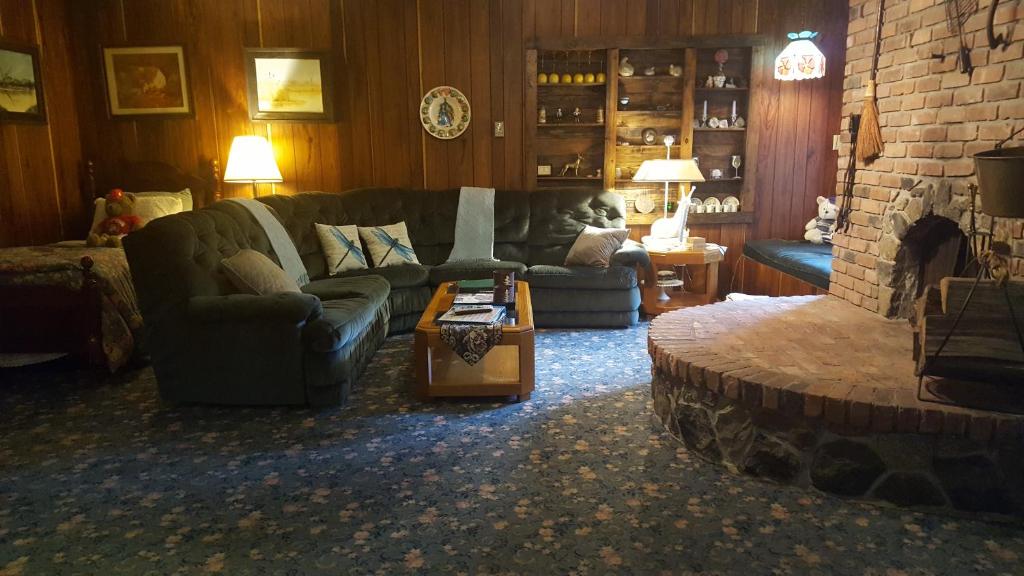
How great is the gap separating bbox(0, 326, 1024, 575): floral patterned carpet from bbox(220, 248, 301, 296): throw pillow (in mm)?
605

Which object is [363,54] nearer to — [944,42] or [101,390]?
[101,390]

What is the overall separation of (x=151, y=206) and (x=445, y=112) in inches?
90.2

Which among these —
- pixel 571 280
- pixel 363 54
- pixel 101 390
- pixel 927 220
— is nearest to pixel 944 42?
pixel 927 220

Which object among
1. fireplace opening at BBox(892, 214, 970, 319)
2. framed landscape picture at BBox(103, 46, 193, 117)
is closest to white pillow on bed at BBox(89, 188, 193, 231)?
framed landscape picture at BBox(103, 46, 193, 117)

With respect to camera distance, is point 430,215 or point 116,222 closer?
point 116,222

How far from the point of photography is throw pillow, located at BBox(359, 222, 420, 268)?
192 inches

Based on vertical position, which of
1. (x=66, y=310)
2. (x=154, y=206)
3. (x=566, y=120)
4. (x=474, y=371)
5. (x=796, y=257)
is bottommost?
(x=474, y=371)

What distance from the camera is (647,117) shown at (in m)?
5.50

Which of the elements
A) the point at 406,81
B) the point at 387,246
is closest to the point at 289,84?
the point at 406,81

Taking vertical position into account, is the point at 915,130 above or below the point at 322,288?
above

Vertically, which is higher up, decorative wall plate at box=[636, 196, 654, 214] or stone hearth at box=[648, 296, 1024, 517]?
decorative wall plate at box=[636, 196, 654, 214]

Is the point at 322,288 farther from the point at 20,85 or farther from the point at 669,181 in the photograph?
the point at 20,85

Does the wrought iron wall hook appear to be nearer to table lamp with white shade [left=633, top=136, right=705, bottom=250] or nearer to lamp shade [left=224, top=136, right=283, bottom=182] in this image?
table lamp with white shade [left=633, top=136, right=705, bottom=250]

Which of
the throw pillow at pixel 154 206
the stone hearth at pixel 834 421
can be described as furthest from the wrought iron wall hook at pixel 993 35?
the throw pillow at pixel 154 206
